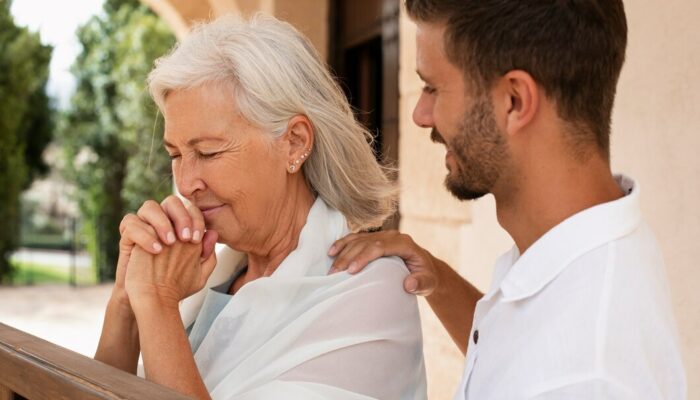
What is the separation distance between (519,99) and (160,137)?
8.70 meters

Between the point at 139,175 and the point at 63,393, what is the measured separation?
14156mm

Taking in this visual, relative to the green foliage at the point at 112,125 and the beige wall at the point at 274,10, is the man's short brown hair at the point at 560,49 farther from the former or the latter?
the green foliage at the point at 112,125

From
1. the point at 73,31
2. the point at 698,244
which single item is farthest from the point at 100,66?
the point at 698,244

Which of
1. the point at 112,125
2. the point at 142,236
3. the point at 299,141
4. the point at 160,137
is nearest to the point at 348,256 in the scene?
the point at 299,141

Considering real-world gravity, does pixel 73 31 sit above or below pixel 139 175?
above

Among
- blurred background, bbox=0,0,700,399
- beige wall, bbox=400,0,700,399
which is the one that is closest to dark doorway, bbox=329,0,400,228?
blurred background, bbox=0,0,700,399

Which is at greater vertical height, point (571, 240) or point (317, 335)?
point (571, 240)

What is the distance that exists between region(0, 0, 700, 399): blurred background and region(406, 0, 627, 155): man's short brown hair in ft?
3.26

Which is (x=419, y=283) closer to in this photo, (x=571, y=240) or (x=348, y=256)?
(x=348, y=256)

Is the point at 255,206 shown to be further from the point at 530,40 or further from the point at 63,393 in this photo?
the point at 530,40

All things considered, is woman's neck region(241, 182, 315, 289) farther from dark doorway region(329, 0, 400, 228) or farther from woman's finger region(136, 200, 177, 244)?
dark doorway region(329, 0, 400, 228)

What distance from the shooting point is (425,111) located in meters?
1.29

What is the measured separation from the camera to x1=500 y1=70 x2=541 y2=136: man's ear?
1152mm

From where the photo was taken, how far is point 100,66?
15727 millimetres
